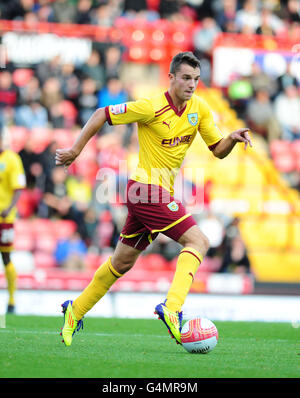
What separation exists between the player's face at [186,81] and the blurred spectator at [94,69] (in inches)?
436

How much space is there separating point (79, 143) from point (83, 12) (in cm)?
1242

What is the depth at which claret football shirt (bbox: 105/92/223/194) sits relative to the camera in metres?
6.62

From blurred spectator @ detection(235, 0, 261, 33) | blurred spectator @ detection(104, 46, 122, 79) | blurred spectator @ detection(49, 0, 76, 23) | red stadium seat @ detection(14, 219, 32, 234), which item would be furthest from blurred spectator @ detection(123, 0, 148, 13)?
red stadium seat @ detection(14, 219, 32, 234)

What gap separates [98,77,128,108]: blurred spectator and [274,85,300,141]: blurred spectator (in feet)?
13.0

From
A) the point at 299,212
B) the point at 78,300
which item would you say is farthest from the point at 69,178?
the point at 78,300

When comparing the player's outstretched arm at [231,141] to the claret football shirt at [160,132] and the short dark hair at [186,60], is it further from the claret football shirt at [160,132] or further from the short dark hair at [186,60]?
the short dark hair at [186,60]

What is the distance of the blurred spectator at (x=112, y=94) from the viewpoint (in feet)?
56.3

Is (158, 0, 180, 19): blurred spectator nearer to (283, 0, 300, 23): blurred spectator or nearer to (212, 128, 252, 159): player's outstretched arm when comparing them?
(283, 0, 300, 23): blurred spectator

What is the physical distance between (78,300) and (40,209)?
829 cm

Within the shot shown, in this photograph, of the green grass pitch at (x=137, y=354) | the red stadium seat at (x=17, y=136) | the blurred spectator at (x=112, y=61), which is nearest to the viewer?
the green grass pitch at (x=137, y=354)

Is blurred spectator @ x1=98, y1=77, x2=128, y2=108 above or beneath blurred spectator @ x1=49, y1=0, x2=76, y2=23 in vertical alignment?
beneath

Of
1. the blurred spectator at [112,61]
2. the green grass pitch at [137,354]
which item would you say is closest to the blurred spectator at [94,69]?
the blurred spectator at [112,61]

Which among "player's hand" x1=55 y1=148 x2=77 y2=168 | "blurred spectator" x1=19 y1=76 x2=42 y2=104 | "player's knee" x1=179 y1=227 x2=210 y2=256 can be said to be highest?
"blurred spectator" x1=19 y1=76 x2=42 y2=104
